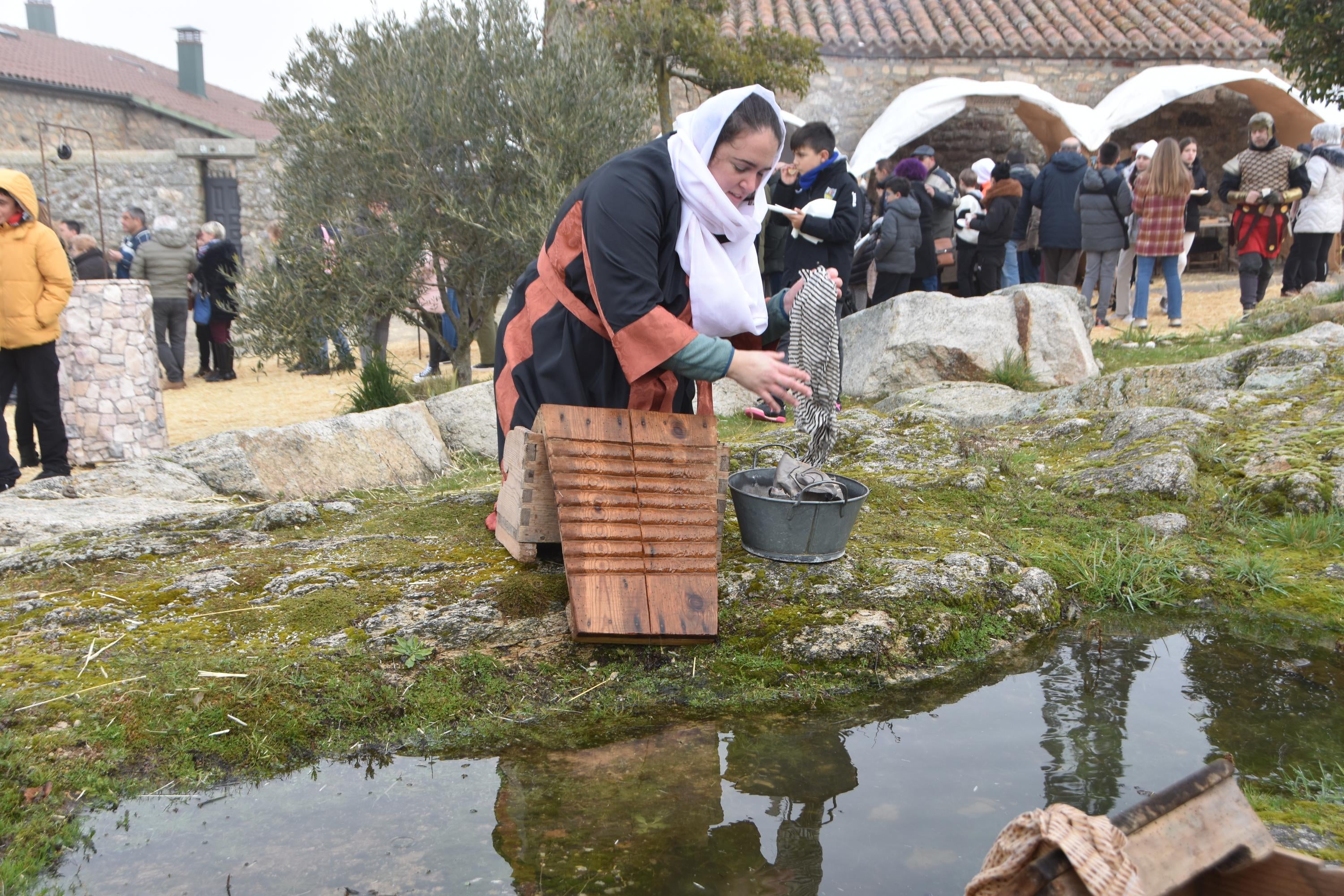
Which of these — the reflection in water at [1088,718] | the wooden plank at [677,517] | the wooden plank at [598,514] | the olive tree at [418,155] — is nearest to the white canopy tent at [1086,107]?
the olive tree at [418,155]

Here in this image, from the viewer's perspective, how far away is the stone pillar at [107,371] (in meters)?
7.82

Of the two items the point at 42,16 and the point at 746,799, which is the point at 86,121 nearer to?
the point at 42,16

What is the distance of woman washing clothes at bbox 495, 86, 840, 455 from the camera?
3.21 m

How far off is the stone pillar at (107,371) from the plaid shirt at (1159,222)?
31.5ft

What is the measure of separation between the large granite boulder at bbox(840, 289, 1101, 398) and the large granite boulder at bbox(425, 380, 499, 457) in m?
3.18

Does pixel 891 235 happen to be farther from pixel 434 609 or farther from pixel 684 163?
pixel 434 609

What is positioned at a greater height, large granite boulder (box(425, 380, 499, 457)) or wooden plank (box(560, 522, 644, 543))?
wooden plank (box(560, 522, 644, 543))

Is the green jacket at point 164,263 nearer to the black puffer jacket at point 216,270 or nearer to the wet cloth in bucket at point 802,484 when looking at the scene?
the black puffer jacket at point 216,270

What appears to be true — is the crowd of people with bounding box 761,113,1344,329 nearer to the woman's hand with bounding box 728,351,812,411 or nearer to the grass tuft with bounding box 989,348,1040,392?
the grass tuft with bounding box 989,348,1040,392

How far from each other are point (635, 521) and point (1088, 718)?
1479 mm

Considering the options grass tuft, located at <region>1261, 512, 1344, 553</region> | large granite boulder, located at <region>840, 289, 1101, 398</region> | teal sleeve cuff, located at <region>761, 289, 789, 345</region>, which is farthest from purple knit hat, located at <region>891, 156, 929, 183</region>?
teal sleeve cuff, located at <region>761, 289, 789, 345</region>

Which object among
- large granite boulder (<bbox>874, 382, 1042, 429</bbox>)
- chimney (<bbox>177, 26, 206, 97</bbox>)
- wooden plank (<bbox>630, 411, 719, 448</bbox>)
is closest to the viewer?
wooden plank (<bbox>630, 411, 719, 448</bbox>)

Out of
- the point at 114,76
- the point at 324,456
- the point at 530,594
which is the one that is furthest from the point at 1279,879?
the point at 114,76

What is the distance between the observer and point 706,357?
3215 mm
